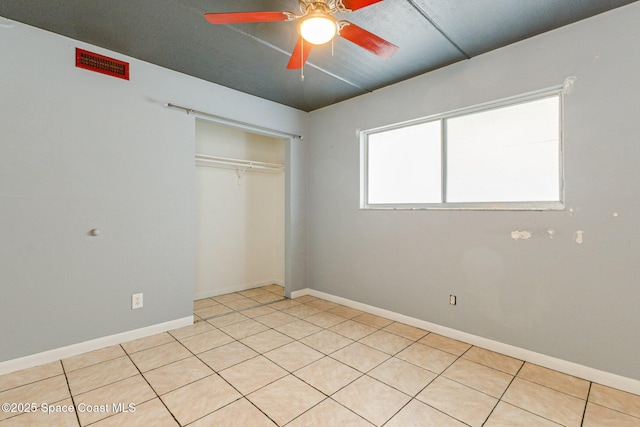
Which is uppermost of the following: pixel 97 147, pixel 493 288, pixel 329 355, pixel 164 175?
pixel 97 147

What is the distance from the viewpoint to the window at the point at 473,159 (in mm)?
2439

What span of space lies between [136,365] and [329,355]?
58.9 inches

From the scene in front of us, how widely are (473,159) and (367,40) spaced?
152cm

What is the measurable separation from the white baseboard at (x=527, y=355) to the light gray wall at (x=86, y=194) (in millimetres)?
2235

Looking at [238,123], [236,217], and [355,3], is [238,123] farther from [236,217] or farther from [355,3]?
[355,3]

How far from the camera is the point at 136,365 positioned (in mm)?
2340

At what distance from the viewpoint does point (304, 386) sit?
6.82 ft

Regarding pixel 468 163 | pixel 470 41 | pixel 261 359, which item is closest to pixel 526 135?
pixel 468 163

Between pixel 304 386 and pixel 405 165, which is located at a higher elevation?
pixel 405 165

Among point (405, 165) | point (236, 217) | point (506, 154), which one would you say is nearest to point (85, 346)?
point (236, 217)

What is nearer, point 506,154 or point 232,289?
point 506,154

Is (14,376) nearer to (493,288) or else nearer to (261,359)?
(261,359)

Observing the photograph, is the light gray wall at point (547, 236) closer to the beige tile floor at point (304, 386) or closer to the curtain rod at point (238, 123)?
the beige tile floor at point (304, 386)

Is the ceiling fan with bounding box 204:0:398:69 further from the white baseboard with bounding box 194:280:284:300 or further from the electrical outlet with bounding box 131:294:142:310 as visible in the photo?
the white baseboard with bounding box 194:280:284:300
